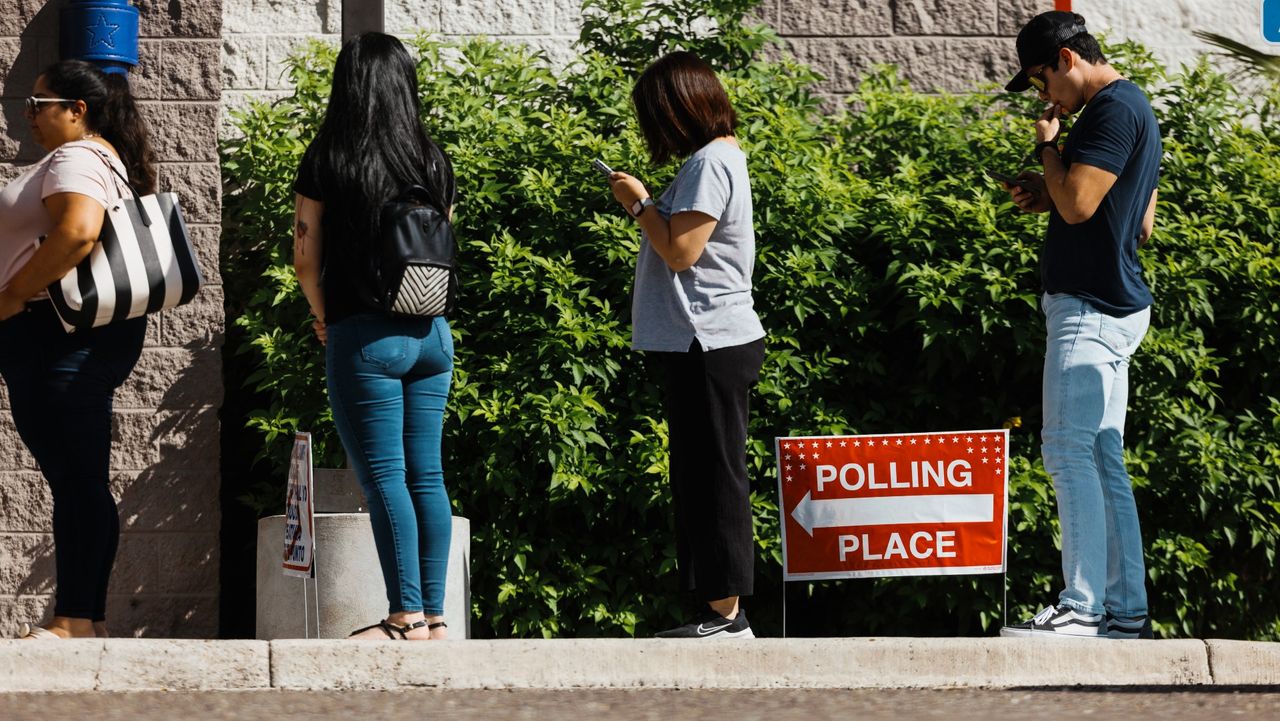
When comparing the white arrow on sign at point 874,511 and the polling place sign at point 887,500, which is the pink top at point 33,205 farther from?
the white arrow on sign at point 874,511

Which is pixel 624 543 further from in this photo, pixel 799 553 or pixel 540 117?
pixel 540 117

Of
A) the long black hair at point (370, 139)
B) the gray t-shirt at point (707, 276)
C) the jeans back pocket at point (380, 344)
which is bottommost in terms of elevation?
the jeans back pocket at point (380, 344)

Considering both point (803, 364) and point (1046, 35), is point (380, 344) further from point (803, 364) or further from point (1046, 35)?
point (1046, 35)

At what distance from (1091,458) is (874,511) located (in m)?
0.79

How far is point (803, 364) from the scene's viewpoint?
6.11m

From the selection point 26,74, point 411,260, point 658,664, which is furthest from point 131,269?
point 26,74

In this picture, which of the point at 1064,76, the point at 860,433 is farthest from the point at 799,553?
the point at 1064,76

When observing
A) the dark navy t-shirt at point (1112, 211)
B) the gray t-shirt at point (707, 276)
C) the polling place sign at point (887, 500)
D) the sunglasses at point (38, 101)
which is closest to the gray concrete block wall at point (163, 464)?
the sunglasses at point (38, 101)

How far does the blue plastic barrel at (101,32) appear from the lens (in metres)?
6.26

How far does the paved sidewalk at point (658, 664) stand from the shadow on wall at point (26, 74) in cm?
256

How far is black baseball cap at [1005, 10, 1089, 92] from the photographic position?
497 centimetres

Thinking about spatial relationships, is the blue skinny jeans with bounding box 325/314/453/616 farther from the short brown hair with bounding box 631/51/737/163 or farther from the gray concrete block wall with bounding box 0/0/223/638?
the gray concrete block wall with bounding box 0/0/223/638

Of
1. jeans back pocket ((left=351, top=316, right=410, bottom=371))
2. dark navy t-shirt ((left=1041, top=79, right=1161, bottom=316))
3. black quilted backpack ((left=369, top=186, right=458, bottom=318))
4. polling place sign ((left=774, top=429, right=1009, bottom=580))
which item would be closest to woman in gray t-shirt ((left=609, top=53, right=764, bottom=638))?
polling place sign ((left=774, top=429, right=1009, bottom=580))

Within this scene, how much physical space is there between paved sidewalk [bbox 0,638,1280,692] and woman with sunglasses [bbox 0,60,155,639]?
36 cm
